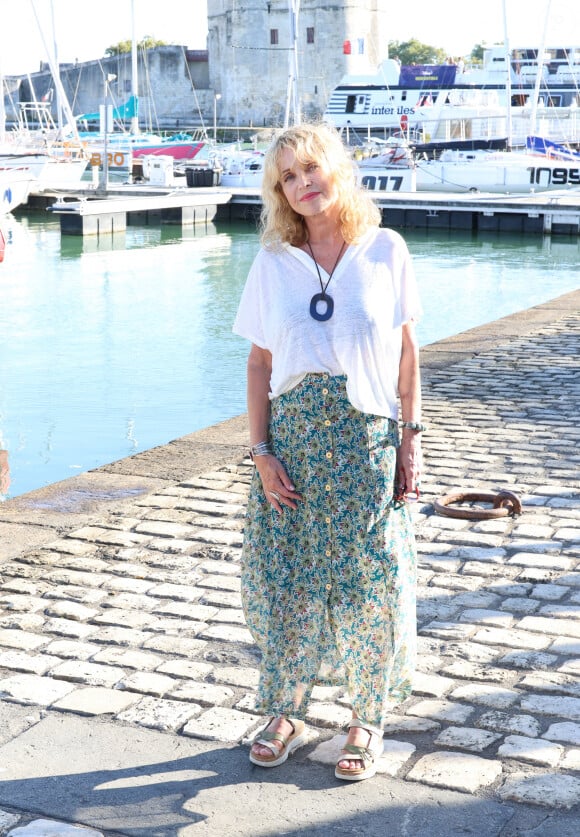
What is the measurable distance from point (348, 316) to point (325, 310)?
0.19 ft

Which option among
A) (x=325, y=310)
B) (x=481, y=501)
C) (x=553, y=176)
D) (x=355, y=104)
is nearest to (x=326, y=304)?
(x=325, y=310)

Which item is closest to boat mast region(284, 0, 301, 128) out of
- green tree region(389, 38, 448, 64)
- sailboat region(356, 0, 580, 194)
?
sailboat region(356, 0, 580, 194)

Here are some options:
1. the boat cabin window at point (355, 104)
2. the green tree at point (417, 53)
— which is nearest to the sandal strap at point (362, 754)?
the boat cabin window at point (355, 104)

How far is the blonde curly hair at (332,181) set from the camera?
2852mm

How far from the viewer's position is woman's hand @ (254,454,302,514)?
2.90 meters

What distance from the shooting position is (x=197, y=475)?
602 centimetres

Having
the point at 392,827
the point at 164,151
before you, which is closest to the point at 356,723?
the point at 392,827

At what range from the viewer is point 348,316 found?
2824 mm

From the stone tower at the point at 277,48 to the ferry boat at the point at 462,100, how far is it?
18.8 meters

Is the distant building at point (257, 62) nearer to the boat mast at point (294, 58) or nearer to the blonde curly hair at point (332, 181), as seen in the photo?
the boat mast at point (294, 58)

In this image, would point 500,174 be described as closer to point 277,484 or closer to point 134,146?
point 134,146

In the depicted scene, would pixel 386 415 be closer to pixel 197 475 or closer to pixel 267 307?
pixel 267 307

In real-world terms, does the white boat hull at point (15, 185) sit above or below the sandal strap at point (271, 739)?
above

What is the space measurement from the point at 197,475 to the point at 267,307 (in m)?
3.19
